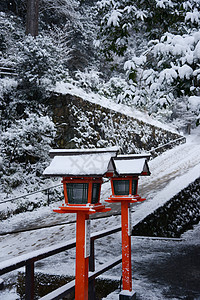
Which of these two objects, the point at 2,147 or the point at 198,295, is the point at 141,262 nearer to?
the point at 198,295

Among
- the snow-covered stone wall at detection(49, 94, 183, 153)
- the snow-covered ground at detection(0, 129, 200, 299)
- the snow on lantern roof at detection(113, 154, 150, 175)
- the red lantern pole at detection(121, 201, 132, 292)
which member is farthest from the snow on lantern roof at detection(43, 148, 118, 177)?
the snow-covered stone wall at detection(49, 94, 183, 153)

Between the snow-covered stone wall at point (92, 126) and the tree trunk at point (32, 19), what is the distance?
15.0 ft

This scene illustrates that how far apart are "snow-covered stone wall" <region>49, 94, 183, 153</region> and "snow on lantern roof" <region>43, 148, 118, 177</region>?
9913 mm

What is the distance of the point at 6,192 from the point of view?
11102mm

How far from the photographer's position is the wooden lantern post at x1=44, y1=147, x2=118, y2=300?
2859 millimetres

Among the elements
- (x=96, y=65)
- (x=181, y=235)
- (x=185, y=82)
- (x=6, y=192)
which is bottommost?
(x=181, y=235)

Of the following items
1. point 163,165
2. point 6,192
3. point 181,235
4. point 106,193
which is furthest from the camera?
point 163,165

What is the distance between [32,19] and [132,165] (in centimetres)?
1467

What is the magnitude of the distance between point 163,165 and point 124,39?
446 inches

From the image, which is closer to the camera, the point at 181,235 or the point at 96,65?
the point at 181,235

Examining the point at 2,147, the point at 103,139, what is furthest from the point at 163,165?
the point at 2,147

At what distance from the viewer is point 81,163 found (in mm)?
2914

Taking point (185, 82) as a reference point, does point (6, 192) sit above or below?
below

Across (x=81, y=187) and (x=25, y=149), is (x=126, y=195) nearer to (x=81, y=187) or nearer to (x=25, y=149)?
(x=81, y=187)
